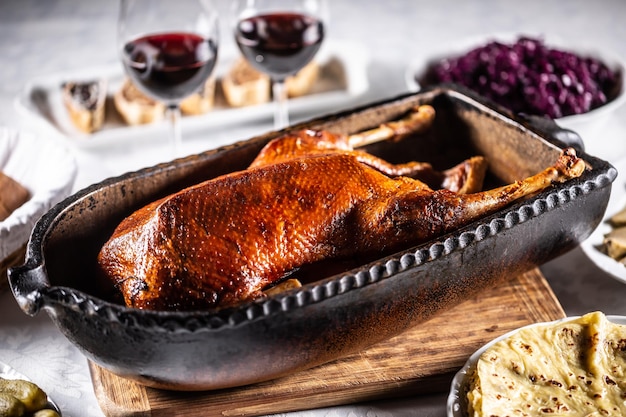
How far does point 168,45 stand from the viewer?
2369 mm

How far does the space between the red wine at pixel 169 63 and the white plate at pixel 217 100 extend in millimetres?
377

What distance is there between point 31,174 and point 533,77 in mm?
1656

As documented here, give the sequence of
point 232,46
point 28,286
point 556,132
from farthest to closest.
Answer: point 232,46, point 556,132, point 28,286

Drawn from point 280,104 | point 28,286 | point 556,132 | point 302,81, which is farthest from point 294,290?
point 302,81

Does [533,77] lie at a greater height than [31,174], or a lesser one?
greater

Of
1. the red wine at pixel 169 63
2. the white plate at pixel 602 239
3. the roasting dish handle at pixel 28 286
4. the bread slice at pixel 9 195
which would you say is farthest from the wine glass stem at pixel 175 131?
the white plate at pixel 602 239

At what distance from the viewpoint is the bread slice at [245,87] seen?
287cm

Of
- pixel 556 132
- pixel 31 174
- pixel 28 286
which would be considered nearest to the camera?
pixel 28 286

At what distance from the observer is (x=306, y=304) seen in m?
1.50

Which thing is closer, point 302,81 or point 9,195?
point 9,195

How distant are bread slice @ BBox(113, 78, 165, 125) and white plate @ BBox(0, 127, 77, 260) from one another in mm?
502

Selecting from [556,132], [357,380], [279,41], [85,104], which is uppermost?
[279,41]

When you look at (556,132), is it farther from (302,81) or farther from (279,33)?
(302,81)

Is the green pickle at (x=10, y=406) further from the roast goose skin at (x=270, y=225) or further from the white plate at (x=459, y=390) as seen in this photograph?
the white plate at (x=459, y=390)
